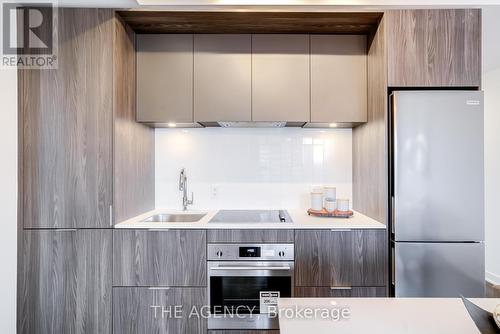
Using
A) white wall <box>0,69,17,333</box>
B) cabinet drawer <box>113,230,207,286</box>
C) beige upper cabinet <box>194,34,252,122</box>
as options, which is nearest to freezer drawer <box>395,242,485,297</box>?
cabinet drawer <box>113,230,207,286</box>

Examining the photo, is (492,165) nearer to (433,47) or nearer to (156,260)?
(433,47)

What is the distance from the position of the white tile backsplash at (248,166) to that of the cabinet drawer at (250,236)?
673mm

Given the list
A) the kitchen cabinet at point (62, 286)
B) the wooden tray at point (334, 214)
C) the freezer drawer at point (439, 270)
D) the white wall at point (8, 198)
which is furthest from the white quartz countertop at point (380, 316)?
the white wall at point (8, 198)

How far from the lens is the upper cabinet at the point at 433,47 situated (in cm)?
181

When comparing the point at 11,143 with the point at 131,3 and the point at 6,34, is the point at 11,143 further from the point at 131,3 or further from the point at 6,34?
the point at 131,3

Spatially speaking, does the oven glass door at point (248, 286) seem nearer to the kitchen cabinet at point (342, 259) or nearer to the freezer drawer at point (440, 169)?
the kitchen cabinet at point (342, 259)

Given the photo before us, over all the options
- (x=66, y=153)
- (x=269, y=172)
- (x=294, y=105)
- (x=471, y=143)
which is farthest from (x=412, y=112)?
(x=66, y=153)

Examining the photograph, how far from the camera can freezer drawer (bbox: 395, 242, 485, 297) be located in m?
1.72

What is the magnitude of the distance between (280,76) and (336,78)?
1.43 ft

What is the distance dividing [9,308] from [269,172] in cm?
207

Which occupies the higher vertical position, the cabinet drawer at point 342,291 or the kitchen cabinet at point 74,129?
the kitchen cabinet at point 74,129

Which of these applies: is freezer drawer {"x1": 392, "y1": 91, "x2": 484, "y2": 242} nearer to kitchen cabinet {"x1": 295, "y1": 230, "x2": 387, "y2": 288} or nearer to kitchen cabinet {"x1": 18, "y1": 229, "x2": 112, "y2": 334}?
kitchen cabinet {"x1": 295, "y1": 230, "x2": 387, "y2": 288}

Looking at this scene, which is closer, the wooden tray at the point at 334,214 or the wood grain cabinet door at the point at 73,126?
the wood grain cabinet door at the point at 73,126

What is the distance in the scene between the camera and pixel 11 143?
5.68 feet
